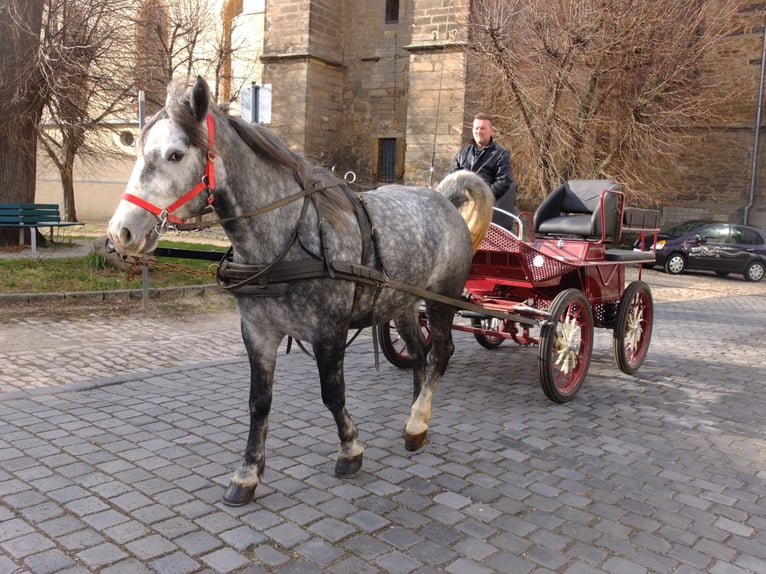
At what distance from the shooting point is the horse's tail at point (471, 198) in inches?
200

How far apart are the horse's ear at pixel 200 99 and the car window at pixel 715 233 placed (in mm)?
19939

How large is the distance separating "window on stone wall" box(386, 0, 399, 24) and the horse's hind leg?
834 inches

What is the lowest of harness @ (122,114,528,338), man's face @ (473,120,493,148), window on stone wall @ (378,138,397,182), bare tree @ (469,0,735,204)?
harness @ (122,114,528,338)

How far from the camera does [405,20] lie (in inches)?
917

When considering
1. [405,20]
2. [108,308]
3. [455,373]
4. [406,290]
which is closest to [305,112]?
[405,20]

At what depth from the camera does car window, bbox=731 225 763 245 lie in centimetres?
1970

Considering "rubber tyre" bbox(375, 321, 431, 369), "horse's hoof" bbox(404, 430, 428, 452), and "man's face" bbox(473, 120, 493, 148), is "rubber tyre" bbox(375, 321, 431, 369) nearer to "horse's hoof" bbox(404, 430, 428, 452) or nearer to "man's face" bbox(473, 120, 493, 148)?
A: "man's face" bbox(473, 120, 493, 148)

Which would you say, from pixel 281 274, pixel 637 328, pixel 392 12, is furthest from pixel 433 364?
pixel 392 12

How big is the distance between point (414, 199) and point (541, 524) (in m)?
2.19

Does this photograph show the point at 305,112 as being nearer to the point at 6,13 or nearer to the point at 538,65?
the point at 538,65

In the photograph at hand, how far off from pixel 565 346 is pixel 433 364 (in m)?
1.55

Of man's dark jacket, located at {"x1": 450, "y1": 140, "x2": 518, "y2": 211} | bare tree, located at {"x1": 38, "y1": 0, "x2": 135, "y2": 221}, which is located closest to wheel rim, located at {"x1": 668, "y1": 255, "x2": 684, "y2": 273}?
man's dark jacket, located at {"x1": 450, "y1": 140, "x2": 518, "y2": 211}

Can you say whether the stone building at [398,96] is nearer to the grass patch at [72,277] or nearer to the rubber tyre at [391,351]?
the grass patch at [72,277]

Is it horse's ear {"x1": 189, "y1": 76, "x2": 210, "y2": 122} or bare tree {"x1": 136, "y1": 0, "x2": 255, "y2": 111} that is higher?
bare tree {"x1": 136, "y1": 0, "x2": 255, "y2": 111}
